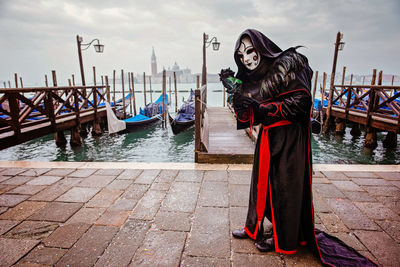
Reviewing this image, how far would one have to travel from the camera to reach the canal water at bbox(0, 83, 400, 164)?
745 cm

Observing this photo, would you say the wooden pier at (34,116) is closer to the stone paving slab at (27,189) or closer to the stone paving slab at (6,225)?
the stone paving slab at (27,189)

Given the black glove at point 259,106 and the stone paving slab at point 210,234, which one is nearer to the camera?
the black glove at point 259,106

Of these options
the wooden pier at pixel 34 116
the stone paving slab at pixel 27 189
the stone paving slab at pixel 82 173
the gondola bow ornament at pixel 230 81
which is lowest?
the stone paving slab at pixel 27 189

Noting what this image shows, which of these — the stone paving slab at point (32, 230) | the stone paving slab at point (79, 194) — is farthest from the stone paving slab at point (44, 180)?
the stone paving slab at point (32, 230)

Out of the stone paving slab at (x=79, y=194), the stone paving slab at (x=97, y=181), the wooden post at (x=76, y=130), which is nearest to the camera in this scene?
the stone paving slab at (x=79, y=194)

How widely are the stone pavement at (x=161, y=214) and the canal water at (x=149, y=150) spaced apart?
163 inches

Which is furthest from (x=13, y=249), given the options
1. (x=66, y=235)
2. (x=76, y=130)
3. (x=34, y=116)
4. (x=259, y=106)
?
(x=76, y=130)

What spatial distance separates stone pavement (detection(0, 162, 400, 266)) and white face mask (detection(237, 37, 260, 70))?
1426 mm

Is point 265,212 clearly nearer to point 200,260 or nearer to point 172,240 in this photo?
point 200,260

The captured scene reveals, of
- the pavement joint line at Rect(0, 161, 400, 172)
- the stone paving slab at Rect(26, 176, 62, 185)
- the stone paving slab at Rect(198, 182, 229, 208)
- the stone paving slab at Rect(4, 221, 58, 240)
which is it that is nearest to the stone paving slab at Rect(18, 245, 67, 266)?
the stone paving slab at Rect(4, 221, 58, 240)

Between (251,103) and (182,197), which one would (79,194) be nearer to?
(182,197)

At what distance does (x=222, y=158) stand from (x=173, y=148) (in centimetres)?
546

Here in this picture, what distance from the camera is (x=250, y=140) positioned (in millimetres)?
5668

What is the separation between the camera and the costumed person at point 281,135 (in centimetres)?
141
